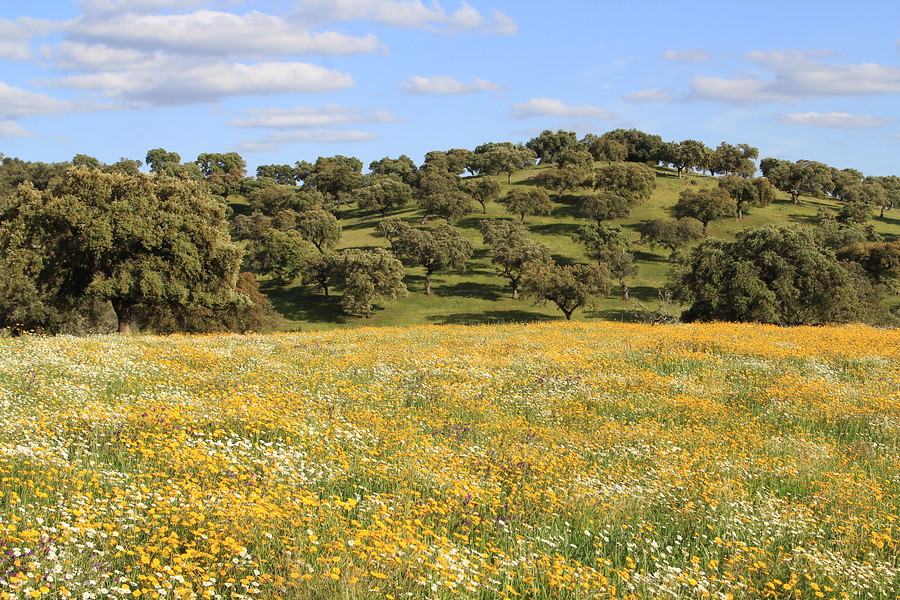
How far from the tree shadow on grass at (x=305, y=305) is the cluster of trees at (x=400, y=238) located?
2.59m

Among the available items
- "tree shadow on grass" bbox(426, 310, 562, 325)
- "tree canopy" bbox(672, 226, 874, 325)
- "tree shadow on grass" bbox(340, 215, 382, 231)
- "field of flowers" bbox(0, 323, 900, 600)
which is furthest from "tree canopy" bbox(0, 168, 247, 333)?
"tree shadow on grass" bbox(340, 215, 382, 231)

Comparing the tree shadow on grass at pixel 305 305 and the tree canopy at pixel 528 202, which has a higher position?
the tree canopy at pixel 528 202

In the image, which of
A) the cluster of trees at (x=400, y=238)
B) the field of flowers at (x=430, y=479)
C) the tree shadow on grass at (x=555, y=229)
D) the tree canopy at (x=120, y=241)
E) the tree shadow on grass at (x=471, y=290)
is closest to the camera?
the field of flowers at (x=430, y=479)

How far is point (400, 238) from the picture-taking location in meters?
96.7

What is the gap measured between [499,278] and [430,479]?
87466 mm

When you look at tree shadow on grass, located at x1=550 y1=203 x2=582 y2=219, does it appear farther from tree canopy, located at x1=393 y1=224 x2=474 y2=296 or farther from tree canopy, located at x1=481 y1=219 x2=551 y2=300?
tree canopy, located at x1=393 y1=224 x2=474 y2=296

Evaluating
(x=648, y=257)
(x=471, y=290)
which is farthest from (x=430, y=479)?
(x=648, y=257)

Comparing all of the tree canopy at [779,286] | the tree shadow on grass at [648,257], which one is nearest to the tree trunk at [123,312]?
the tree canopy at [779,286]

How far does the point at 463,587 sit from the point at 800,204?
447ft

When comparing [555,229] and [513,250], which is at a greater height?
Result: [555,229]

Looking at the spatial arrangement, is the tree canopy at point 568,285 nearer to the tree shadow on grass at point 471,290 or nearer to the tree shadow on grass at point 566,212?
the tree shadow on grass at point 471,290

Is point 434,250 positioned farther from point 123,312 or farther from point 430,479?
point 430,479

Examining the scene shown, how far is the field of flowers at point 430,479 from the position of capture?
5.89 m

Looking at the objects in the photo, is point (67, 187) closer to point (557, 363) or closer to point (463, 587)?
point (557, 363)
